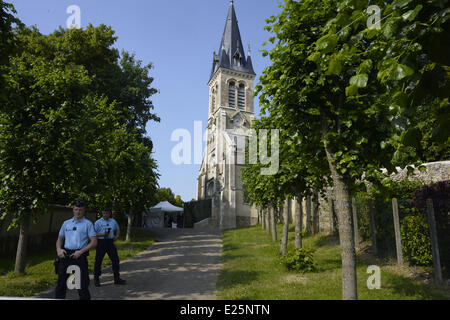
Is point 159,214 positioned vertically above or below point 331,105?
below

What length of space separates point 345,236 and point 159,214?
1274 inches

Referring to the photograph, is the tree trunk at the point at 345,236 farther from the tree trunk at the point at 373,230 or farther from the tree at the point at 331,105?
the tree trunk at the point at 373,230

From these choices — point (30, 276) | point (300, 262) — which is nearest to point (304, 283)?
point (300, 262)

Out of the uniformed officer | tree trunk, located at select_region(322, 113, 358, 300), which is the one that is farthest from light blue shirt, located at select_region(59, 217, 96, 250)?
tree trunk, located at select_region(322, 113, 358, 300)

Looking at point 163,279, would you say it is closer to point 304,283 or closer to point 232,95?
point 304,283

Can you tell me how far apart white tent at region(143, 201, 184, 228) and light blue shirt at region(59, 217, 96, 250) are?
2935cm

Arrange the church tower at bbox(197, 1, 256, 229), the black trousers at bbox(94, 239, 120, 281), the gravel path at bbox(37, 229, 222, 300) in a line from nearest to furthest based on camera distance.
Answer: the gravel path at bbox(37, 229, 222, 300)
the black trousers at bbox(94, 239, 120, 281)
the church tower at bbox(197, 1, 256, 229)

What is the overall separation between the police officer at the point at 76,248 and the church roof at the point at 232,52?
4341 centimetres

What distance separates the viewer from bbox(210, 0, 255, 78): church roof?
47656mm

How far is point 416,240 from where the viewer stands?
7.53 metres

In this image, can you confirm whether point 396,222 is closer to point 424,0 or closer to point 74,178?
point 424,0

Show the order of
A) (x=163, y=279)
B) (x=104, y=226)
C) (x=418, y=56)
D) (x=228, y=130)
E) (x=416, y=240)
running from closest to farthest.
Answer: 1. (x=418, y=56)
2. (x=416, y=240)
3. (x=104, y=226)
4. (x=163, y=279)
5. (x=228, y=130)

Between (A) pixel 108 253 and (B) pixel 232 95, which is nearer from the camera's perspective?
(A) pixel 108 253

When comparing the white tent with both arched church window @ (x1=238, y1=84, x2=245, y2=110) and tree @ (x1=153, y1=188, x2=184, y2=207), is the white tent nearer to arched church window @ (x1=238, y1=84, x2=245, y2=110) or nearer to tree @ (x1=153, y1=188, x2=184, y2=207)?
arched church window @ (x1=238, y1=84, x2=245, y2=110)
